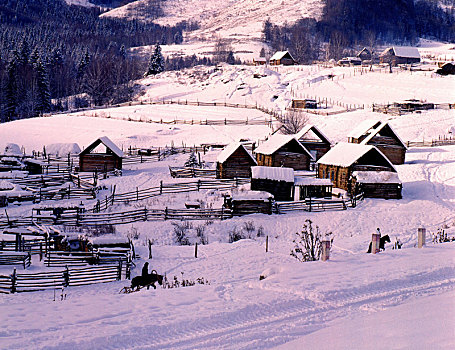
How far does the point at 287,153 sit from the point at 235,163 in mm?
5174

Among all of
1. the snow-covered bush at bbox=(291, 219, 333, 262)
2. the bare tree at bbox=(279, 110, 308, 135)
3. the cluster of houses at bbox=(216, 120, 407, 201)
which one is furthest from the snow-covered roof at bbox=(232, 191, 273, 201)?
the bare tree at bbox=(279, 110, 308, 135)

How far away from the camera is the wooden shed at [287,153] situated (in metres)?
42.6

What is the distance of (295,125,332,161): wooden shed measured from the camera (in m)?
48.1

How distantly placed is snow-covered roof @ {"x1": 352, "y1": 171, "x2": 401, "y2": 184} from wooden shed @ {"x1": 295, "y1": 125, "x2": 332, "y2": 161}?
13.3m

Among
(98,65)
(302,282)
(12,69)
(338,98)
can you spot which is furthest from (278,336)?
(98,65)

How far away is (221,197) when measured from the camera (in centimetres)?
3466

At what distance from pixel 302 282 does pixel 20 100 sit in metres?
95.3

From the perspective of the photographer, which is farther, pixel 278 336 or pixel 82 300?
pixel 82 300

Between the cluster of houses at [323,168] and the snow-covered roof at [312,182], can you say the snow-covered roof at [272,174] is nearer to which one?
the cluster of houses at [323,168]

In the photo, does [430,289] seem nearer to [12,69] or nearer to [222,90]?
[222,90]

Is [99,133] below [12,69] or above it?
below

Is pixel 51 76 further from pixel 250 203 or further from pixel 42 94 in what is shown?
pixel 250 203

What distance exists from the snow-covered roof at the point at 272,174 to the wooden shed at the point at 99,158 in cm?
1548

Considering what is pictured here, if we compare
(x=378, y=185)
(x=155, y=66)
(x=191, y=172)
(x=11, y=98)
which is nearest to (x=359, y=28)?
(x=155, y=66)
